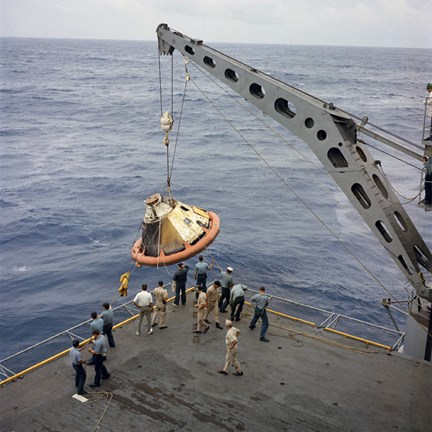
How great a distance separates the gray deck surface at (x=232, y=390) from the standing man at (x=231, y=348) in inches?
9.5

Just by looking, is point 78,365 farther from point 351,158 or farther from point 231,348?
point 351,158

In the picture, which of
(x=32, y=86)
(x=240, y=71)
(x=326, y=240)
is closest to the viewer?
(x=240, y=71)

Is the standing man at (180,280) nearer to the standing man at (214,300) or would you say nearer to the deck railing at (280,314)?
the deck railing at (280,314)

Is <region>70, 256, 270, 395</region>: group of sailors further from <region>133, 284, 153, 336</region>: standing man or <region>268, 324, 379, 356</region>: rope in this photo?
<region>268, 324, 379, 356</region>: rope

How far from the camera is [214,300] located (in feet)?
55.8

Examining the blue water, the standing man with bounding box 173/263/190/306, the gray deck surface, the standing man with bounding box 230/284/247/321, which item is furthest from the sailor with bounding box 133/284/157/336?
the blue water

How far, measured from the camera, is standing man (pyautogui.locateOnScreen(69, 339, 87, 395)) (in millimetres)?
13195

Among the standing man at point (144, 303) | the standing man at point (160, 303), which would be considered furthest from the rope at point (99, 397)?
the standing man at point (160, 303)

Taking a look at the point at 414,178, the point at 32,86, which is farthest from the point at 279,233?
the point at 32,86

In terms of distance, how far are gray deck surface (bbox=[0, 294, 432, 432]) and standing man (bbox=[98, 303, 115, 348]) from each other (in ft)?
1.21

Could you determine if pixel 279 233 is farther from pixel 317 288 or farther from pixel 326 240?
pixel 317 288

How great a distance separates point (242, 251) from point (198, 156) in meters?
25.0

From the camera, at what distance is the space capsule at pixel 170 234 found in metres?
15.4

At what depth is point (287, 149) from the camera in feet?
196
